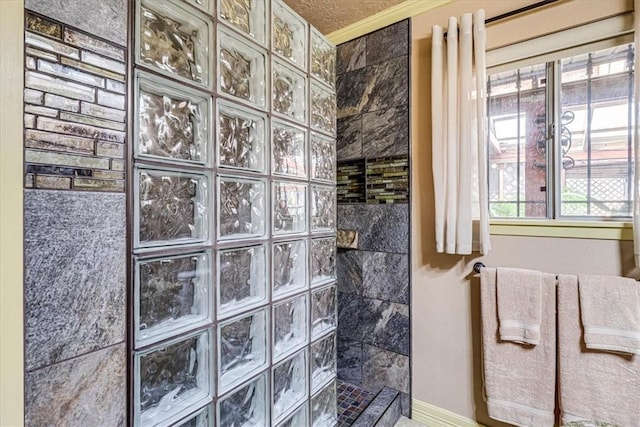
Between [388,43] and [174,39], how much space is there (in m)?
1.30

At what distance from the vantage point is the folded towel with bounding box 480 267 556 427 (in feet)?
4.17

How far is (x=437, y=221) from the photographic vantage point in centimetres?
149

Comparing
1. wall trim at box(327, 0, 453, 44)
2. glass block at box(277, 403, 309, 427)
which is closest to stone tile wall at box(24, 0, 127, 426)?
glass block at box(277, 403, 309, 427)

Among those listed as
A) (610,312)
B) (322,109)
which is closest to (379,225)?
(322,109)

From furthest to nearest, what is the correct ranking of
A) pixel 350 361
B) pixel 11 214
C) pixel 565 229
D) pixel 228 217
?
pixel 350 361 < pixel 565 229 < pixel 228 217 < pixel 11 214

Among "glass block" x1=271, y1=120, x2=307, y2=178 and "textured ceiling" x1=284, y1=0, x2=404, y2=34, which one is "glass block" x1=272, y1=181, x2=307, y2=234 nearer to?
"glass block" x1=271, y1=120, x2=307, y2=178

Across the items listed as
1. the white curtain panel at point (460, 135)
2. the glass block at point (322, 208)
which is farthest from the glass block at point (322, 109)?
the white curtain panel at point (460, 135)

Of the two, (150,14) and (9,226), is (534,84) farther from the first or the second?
(9,226)

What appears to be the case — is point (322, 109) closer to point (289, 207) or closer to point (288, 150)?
point (288, 150)

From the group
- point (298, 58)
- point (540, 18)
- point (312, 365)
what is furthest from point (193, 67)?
point (540, 18)

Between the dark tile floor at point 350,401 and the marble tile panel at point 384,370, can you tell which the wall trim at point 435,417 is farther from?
the dark tile floor at point 350,401

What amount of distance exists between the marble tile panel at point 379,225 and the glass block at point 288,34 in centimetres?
87

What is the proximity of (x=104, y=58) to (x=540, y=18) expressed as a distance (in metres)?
1.66

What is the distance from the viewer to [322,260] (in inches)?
52.1
